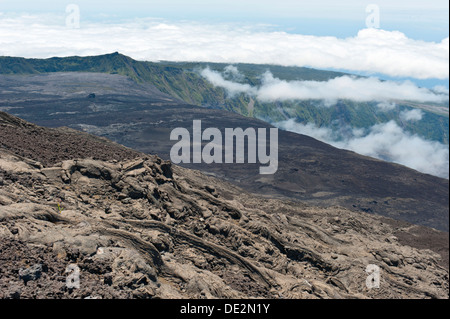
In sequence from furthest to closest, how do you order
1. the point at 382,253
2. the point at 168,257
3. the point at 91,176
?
1. the point at 382,253
2. the point at 91,176
3. the point at 168,257

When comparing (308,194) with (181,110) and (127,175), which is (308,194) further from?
(181,110)

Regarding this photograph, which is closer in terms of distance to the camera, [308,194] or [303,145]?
[308,194]

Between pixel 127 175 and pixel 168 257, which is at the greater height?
pixel 127 175
